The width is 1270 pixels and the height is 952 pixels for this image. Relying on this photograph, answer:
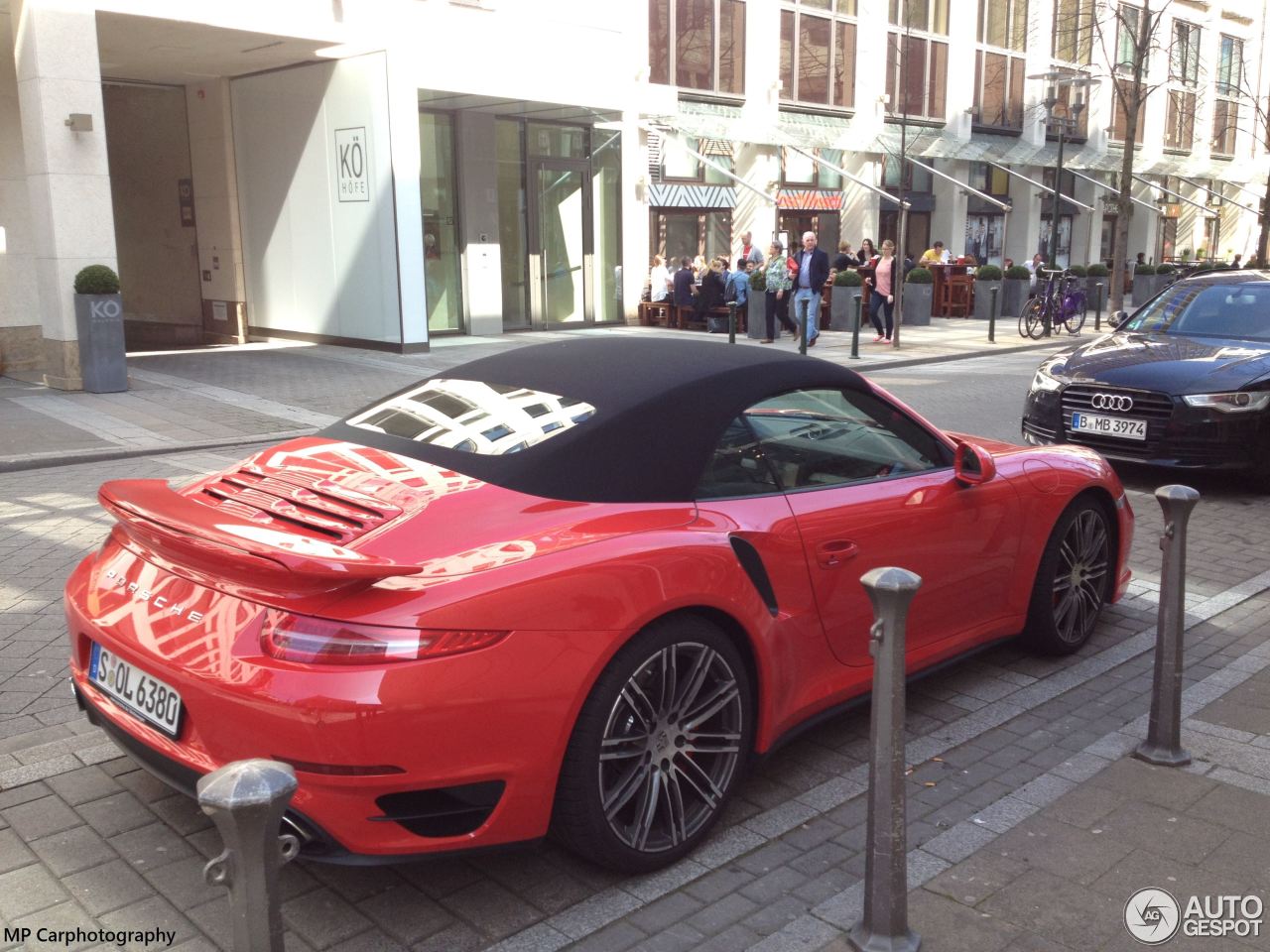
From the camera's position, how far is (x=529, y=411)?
3.62 metres

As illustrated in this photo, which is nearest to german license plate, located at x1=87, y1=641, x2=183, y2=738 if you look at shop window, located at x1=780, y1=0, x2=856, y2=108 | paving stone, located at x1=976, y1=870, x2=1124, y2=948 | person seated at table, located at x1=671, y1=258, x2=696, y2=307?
paving stone, located at x1=976, y1=870, x2=1124, y2=948

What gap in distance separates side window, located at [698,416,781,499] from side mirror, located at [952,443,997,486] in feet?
3.18

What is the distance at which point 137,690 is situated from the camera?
309cm

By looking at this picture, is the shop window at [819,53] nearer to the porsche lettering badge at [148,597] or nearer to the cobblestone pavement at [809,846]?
the cobblestone pavement at [809,846]

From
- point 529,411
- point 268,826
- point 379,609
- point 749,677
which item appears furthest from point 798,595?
point 268,826

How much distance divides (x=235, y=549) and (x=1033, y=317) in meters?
20.6

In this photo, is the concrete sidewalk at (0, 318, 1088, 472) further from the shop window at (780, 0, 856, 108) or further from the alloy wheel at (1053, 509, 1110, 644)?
the shop window at (780, 0, 856, 108)

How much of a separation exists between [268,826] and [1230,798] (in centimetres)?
314

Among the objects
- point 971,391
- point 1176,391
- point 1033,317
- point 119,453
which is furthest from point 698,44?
point 1176,391

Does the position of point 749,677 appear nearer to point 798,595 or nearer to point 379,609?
point 798,595

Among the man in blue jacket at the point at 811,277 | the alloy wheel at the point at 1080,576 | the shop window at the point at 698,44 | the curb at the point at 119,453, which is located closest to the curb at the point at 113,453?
the curb at the point at 119,453

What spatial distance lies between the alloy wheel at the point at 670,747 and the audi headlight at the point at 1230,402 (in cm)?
602

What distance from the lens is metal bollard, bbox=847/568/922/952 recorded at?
2.80 meters

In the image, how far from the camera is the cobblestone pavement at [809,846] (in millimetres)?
3006
